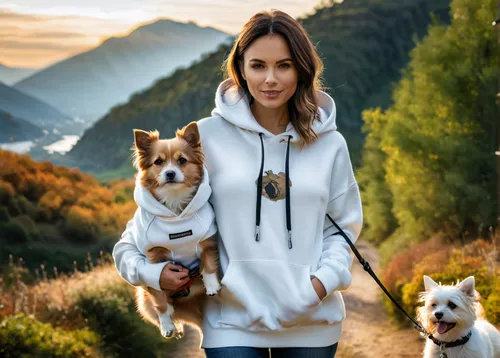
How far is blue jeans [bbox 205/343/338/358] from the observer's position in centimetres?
331

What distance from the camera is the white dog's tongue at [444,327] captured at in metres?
4.99

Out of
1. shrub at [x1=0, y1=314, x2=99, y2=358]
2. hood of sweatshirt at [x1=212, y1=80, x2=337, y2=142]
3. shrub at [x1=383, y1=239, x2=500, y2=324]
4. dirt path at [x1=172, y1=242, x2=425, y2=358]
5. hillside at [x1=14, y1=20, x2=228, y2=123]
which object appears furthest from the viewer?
hillside at [x1=14, y1=20, x2=228, y2=123]

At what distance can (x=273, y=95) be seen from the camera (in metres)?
3.44

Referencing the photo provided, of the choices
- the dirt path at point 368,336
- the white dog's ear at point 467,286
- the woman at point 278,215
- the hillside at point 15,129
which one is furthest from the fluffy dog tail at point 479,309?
the hillside at point 15,129

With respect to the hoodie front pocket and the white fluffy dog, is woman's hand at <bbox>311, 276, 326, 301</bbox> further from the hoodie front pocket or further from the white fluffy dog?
the white fluffy dog

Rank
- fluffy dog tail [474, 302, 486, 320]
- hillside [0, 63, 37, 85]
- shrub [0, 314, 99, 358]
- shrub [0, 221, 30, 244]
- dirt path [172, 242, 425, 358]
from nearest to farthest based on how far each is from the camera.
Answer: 1. fluffy dog tail [474, 302, 486, 320]
2. shrub [0, 314, 99, 358]
3. dirt path [172, 242, 425, 358]
4. shrub [0, 221, 30, 244]
5. hillside [0, 63, 37, 85]

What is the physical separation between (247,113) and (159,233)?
77 cm

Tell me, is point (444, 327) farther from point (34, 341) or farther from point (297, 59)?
point (34, 341)

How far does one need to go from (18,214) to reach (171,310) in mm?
11190

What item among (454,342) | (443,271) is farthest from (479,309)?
(443,271)

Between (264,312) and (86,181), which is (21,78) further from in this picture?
(264,312)

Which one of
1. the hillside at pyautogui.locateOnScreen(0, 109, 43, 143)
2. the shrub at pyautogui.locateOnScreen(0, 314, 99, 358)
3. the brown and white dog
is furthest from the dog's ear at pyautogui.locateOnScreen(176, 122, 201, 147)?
the hillside at pyautogui.locateOnScreen(0, 109, 43, 143)

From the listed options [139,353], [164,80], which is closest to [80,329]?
[139,353]

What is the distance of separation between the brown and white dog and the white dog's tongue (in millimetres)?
2079
